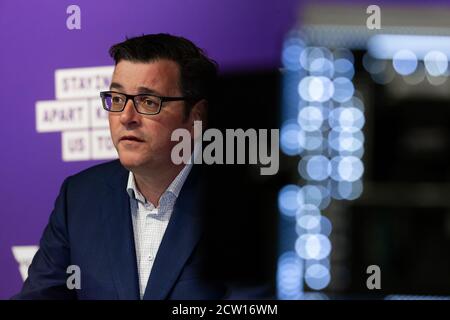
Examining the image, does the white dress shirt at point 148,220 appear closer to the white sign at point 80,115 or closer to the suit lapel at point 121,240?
the suit lapel at point 121,240

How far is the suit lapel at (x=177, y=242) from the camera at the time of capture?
2.42 m

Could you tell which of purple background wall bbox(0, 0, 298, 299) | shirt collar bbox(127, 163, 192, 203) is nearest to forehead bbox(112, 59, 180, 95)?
purple background wall bbox(0, 0, 298, 299)

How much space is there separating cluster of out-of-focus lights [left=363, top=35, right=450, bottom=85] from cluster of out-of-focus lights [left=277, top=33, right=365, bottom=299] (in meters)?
0.09

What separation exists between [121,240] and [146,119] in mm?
391

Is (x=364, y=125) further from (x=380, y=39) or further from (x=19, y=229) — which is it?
(x=19, y=229)

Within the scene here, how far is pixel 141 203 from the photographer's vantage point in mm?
2465

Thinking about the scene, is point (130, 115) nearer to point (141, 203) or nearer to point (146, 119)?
point (146, 119)

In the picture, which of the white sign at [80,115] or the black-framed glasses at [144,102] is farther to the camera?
the white sign at [80,115]

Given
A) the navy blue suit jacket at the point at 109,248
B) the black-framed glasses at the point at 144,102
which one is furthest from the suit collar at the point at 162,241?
the black-framed glasses at the point at 144,102

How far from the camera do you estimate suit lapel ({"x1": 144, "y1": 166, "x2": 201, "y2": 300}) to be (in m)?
2.42

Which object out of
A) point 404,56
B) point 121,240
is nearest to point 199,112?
point 121,240

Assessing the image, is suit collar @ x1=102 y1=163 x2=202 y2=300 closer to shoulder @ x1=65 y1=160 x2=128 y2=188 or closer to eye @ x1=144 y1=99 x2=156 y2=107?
shoulder @ x1=65 y1=160 x2=128 y2=188
